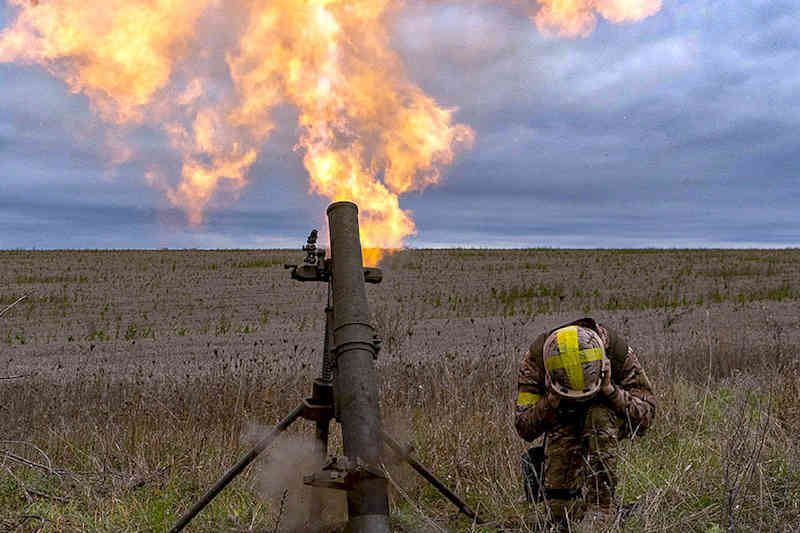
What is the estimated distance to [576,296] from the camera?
24938 mm

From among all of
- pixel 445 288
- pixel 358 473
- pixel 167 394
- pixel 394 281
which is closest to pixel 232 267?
pixel 394 281

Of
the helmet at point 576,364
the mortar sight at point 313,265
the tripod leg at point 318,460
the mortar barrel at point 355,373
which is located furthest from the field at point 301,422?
the mortar sight at point 313,265

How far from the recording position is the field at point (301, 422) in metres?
4.51

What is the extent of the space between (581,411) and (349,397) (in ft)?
5.03

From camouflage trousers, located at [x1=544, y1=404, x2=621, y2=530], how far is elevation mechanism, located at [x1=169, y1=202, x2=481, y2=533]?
23.9 inches

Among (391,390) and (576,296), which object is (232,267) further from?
(391,390)

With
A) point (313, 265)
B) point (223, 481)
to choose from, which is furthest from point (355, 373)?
point (223, 481)

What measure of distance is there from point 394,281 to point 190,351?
17092 millimetres

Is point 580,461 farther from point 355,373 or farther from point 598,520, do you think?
point 355,373

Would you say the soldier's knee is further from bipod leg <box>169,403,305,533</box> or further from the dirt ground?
the dirt ground

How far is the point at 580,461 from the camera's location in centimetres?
414

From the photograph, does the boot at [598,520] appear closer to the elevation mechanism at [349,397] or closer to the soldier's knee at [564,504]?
the soldier's knee at [564,504]

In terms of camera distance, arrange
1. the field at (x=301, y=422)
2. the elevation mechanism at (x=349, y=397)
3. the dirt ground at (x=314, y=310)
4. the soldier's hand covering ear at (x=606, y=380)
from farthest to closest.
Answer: the dirt ground at (x=314, y=310)
the field at (x=301, y=422)
the soldier's hand covering ear at (x=606, y=380)
the elevation mechanism at (x=349, y=397)

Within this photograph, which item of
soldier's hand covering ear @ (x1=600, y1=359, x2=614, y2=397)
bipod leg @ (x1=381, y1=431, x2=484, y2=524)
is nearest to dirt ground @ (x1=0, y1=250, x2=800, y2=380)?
bipod leg @ (x1=381, y1=431, x2=484, y2=524)
